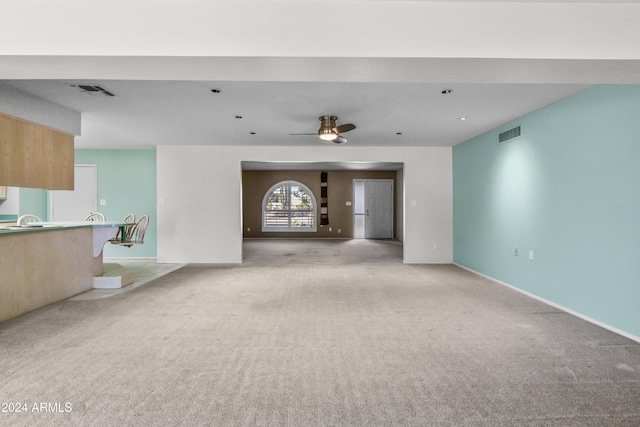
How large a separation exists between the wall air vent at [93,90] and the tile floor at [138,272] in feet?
8.07

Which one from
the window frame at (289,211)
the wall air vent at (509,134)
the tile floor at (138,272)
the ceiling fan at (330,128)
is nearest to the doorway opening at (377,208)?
the window frame at (289,211)

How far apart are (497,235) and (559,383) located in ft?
10.7

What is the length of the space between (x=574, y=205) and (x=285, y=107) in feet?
11.4

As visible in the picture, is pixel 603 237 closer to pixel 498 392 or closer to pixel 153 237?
pixel 498 392

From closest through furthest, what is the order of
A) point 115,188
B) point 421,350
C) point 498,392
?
point 498,392
point 421,350
point 115,188

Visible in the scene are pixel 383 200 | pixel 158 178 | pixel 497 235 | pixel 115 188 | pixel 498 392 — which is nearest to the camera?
pixel 498 392

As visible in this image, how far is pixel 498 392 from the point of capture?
2000mm

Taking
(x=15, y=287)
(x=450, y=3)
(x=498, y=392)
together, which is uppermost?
(x=450, y=3)

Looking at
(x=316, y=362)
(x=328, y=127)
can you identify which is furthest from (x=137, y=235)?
(x=316, y=362)

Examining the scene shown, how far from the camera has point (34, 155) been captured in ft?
13.1

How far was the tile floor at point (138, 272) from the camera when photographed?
4238 mm

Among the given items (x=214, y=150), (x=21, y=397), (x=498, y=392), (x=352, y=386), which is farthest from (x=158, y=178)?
(x=498, y=392)

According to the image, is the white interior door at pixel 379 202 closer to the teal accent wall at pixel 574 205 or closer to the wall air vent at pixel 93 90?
the teal accent wall at pixel 574 205

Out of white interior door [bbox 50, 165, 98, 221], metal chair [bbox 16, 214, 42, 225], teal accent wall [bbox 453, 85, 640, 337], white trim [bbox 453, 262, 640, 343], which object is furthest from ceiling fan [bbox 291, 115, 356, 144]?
white interior door [bbox 50, 165, 98, 221]
